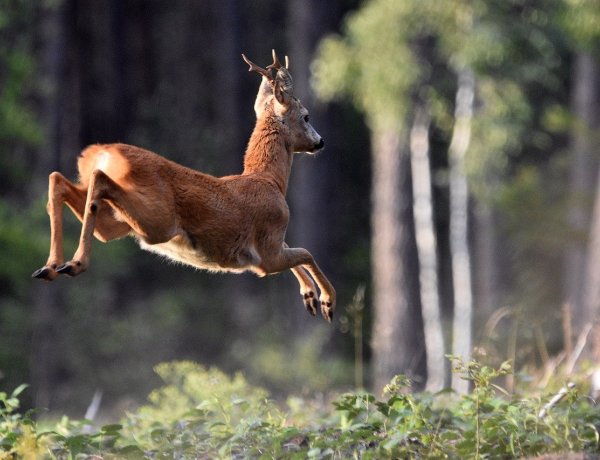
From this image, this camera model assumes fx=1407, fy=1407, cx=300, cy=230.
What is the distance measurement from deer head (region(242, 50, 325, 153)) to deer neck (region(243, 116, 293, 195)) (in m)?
0.05

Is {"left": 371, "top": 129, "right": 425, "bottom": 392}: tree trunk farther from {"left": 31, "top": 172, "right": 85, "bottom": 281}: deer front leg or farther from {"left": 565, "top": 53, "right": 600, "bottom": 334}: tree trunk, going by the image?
{"left": 31, "top": 172, "right": 85, "bottom": 281}: deer front leg

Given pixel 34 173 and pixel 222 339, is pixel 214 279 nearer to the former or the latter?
pixel 222 339

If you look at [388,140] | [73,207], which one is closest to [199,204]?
[73,207]

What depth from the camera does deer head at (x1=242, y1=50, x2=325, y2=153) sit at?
855cm

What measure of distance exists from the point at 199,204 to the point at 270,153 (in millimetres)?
1071

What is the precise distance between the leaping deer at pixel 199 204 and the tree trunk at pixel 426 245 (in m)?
12.2

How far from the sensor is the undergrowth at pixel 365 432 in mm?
6766

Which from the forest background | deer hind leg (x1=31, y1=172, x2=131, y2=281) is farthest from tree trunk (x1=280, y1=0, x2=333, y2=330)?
deer hind leg (x1=31, y1=172, x2=131, y2=281)

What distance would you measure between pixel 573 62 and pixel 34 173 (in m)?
12.7

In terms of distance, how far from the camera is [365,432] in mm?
6969

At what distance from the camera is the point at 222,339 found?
2809cm

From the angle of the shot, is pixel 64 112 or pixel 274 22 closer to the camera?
pixel 64 112

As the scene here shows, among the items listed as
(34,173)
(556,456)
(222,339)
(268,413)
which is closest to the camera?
(556,456)

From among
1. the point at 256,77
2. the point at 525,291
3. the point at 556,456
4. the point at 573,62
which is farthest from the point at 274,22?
the point at 556,456
